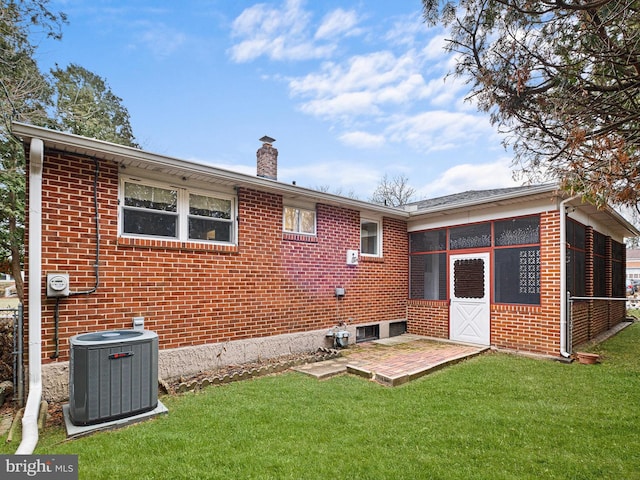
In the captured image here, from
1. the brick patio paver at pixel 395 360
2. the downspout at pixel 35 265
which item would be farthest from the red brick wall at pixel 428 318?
the downspout at pixel 35 265

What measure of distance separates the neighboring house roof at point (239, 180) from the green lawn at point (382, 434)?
307cm

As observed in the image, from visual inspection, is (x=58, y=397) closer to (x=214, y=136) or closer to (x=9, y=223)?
(x=9, y=223)

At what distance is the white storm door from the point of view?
7629 mm

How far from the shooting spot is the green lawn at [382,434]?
273cm

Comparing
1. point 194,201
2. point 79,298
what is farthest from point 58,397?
point 194,201

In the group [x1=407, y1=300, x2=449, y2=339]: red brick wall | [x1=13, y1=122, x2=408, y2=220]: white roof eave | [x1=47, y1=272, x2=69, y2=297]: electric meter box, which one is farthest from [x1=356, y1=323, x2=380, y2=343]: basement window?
[x1=47, y1=272, x2=69, y2=297]: electric meter box

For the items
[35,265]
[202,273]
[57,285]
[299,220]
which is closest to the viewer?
[35,265]

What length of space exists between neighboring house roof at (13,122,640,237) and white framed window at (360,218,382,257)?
319 millimetres

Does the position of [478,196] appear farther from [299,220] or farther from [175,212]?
[175,212]

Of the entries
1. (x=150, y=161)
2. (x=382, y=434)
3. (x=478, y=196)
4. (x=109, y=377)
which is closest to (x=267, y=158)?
(x=150, y=161)

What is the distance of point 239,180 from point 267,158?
2415 millimetres

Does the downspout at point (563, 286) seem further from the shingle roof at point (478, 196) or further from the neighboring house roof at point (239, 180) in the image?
the shingle roof at point (478, 196)

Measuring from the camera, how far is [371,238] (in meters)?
8.52

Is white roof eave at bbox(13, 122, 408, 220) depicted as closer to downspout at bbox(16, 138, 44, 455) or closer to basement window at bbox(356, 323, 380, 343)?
downspout at bbox(16, 138, 44, 455)
